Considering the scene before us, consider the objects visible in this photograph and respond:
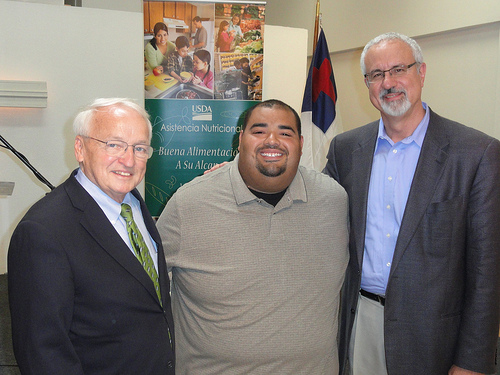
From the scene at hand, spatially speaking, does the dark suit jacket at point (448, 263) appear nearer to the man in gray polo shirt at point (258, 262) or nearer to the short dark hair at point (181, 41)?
the man in gray polo shirt at point (258, 262)

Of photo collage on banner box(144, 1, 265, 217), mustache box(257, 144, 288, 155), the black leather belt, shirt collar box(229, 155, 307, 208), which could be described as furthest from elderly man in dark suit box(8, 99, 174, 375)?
photo collage on banner box(144, 1, 265, 217)

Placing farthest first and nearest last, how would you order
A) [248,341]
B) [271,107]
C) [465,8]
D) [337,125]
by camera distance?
[465,8] < [337,125] < [271,107] < [248,341]

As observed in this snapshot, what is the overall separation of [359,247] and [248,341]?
2.03 ft

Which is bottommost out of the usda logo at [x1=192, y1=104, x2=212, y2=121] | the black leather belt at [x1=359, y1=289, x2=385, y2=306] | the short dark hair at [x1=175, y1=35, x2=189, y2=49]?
the black leather belt at [x1=359, y1=289, x2=385, y2=306]

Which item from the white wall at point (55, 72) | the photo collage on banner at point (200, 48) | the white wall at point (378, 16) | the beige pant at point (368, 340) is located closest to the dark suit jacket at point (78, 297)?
the beige pant at point (368, 340)

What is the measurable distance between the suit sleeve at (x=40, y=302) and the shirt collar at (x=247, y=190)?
0.80 metres

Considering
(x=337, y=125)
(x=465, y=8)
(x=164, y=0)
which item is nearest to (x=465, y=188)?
(x=337, y=125)

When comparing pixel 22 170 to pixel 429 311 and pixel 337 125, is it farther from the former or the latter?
pixel 429 311

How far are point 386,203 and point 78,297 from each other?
4.23ft

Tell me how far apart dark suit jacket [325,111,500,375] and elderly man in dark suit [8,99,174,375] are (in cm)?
95

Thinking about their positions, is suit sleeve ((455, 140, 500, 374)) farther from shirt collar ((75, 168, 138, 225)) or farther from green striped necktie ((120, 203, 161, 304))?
shirt collar ((75, 168, 138, 225))

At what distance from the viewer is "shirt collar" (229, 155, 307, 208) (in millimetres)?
1828

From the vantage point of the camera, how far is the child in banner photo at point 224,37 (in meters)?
3.94

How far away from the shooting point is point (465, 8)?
5.14m
